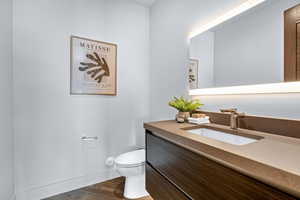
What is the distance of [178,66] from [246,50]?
2.53ft

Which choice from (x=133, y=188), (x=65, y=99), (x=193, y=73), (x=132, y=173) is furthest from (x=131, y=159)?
(x=193, y=73)

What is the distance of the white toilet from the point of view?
1.62 m

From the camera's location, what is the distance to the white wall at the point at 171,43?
1577 mm

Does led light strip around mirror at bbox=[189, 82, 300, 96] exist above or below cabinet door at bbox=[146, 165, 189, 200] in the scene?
above

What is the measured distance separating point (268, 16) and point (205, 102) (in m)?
0.81

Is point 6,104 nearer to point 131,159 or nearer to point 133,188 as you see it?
point 131,159

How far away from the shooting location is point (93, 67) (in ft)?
6.42

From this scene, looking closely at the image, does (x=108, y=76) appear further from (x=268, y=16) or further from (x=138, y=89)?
(x=268, y=16)

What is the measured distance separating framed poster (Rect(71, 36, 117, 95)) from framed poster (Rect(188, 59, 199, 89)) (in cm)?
100

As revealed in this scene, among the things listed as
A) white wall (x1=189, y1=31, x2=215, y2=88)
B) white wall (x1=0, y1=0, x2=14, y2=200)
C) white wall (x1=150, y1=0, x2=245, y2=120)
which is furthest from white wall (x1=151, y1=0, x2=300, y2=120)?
white wall (x1=0, y1=0, x2=14, y2=200)

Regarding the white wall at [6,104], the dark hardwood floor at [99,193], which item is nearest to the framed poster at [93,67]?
the white wall at [6,104]

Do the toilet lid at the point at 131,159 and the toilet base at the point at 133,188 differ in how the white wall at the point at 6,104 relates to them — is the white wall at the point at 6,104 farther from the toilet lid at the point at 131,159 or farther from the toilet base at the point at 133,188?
the toilet base at the point at 133,188

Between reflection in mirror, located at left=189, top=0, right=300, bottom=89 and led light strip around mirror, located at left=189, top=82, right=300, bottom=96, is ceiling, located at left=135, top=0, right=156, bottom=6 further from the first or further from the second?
led light strip around mirror, located at left=189, top=82, right=300, bottom=96

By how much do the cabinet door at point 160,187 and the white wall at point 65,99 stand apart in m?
0.98
